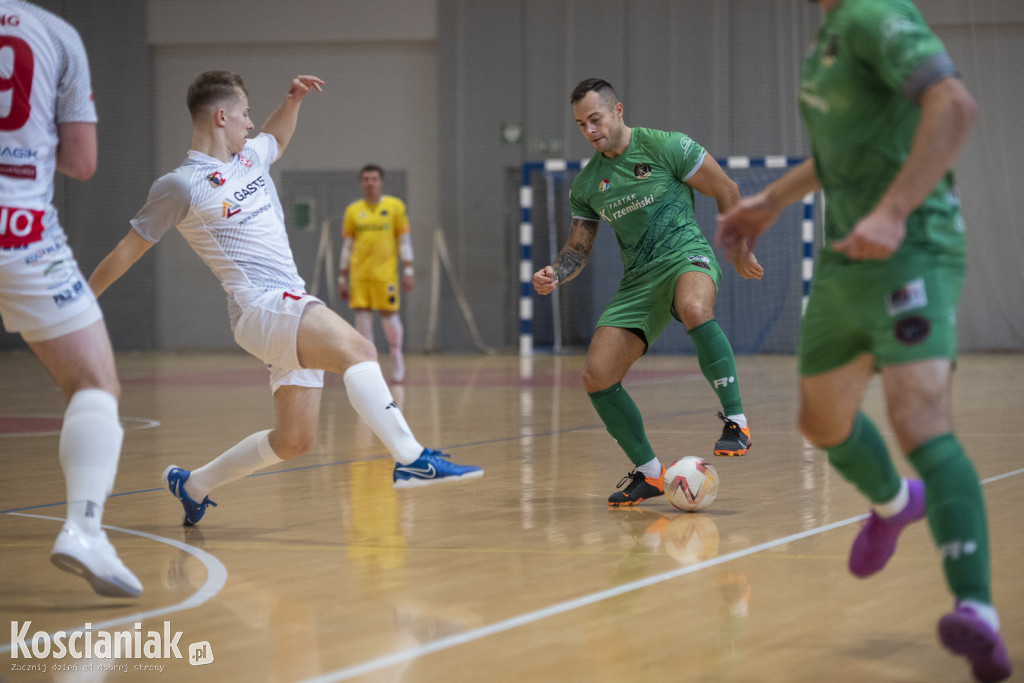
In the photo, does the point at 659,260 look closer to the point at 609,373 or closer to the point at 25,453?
the point at 609,373

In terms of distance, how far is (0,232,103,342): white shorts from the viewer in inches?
121

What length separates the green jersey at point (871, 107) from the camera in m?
2.49

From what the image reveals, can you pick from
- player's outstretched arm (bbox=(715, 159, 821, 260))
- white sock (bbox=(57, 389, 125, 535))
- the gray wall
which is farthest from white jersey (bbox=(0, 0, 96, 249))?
the gray wall

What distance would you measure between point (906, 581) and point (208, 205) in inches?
106

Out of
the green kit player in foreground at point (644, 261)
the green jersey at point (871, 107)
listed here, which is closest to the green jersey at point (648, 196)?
the green kit player in foreground at point (644, 261)

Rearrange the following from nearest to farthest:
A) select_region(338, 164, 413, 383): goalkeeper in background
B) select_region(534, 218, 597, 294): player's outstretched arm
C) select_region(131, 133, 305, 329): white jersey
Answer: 1. select_region(131, 133, 305, 329): white jersey
2. select_region(534, 218, 597, 294): player's outstretched arm
3. select_region(338, 164, 413, 383): goalkeeper in background

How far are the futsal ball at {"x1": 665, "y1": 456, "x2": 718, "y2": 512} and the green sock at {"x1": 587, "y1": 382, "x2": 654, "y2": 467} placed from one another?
26 centimetres

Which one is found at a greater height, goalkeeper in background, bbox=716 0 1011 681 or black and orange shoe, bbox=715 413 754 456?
goalkeeper in background, bbox=716 0 1011 681

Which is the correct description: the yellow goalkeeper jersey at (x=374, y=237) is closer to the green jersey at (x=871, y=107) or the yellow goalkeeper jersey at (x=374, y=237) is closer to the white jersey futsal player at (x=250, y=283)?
the white jersey futsal player at (x=250, y=283)

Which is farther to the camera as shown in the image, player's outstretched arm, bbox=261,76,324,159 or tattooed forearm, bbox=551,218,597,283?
tattooed forearm, bbox=551,218,597,283

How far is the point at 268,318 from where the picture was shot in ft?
13.3

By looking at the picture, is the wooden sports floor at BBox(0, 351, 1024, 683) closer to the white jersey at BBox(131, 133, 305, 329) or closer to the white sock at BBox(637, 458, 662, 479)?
the white sock at BBox(637, 458, 662, 479)

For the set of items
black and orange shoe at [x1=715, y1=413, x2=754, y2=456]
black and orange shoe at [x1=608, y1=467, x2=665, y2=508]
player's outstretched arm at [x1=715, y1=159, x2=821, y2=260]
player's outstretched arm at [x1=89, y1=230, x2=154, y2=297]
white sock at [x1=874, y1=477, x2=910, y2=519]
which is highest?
player's outstretched arm at [x1=715, y1=159, x2=821, y2=260]

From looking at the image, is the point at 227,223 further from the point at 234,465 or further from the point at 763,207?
the point at 763,207
